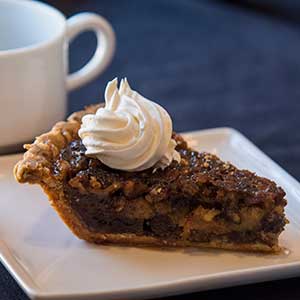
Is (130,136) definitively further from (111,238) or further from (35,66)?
(35,66)

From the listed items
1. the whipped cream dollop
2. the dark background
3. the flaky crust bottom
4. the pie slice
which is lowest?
the dark background

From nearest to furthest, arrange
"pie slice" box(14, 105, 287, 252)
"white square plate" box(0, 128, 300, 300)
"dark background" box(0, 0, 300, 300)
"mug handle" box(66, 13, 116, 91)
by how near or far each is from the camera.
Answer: "white square plate" box(0, 128, 300, 300) < "pie slice" box(14, 105, 287, 252) < "mug handle" box(66, 13, 116, 91) < "dark background" box(0, 0, 300, 300)

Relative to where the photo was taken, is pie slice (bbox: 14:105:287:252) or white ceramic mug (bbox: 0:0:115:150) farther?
white ceramic mug (bbox: 0:0:115:150)

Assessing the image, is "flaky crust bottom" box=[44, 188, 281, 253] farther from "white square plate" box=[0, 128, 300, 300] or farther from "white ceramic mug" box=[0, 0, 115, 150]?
"white ceramic mug" box=[0, 0, 115, 150]

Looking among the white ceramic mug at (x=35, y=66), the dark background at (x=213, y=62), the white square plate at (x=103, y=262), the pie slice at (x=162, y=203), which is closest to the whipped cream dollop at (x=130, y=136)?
the pie slice at (x=162, y=203)

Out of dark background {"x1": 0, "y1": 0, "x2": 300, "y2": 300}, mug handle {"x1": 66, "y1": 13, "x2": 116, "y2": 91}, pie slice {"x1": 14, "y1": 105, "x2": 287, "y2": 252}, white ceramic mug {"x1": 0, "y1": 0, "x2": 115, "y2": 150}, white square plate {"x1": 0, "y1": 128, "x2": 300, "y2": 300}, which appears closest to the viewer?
white square plate {"x1": 0, "y1": 128, "x2": 300, "y2": 300}

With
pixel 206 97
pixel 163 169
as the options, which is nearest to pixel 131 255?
pixel 163 169

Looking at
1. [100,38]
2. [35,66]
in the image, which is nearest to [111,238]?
[35,66]

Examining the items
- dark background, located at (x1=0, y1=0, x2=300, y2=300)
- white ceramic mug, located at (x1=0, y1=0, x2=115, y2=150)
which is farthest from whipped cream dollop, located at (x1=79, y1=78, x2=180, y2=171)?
dark background, located at (x1=0, y1=0, x2=300, y2=300)
